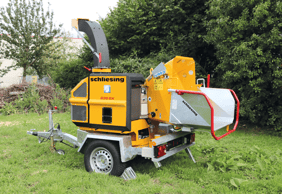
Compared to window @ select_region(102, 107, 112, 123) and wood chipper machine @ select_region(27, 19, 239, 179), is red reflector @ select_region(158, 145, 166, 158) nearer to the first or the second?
wood chipper machine @ select_region(27, 19, 239, 179)

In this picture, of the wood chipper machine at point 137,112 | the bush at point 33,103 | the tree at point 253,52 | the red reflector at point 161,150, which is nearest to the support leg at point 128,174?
the wood chipper machine at point 137,112

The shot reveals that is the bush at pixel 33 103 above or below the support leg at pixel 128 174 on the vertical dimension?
above

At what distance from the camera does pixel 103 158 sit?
5.08 m

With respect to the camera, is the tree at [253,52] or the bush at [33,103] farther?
the bush at [33,103]

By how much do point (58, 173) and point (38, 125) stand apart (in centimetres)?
529

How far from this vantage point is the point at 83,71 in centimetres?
1424

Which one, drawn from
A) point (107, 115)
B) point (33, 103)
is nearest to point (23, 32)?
point (33, 103)

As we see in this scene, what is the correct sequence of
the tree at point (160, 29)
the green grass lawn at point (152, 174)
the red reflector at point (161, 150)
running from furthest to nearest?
the tree at point (160, 29)
the red reflector at point (161, 150)
the green grass lawn at point (152, 174)

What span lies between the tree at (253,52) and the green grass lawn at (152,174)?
7.14 ft

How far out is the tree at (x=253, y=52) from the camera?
25.9 ft

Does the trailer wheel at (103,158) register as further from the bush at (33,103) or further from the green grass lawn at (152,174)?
the bush at (33,103)

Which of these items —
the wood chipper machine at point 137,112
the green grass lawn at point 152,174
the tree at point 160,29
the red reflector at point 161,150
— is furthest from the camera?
the tree at point 160,29

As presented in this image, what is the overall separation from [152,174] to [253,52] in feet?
17.2

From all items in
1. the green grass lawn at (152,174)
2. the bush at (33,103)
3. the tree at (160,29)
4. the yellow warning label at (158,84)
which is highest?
the tree at (160,29)
